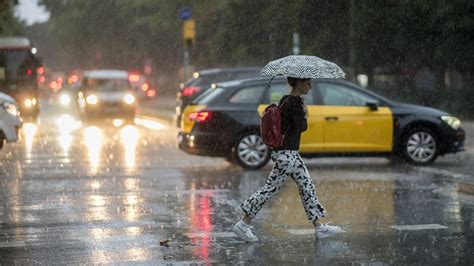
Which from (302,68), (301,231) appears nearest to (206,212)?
(301,231)

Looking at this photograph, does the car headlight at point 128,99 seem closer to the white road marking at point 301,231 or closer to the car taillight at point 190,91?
the car taillight at point 190,91

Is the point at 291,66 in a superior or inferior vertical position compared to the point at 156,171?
superior

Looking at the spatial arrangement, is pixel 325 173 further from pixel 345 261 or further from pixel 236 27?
pixel 236 27

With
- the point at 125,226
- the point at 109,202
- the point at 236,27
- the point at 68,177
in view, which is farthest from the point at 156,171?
the point at 236,27

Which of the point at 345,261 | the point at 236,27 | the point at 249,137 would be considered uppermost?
the point at 236,27

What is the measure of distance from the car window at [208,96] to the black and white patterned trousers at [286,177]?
23.7 ft

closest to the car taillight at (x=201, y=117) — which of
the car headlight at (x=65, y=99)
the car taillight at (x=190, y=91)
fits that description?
the car taillight at (x=190, y=91)

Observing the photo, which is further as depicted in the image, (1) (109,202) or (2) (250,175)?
(2) (250,175)

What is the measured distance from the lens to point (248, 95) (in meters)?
16.7

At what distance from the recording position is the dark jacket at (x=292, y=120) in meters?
9.42

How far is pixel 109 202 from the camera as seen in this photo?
1234 centimetres

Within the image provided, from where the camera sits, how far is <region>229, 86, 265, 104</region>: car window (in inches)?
656

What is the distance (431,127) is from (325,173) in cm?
223

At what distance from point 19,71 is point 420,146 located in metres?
20.1
